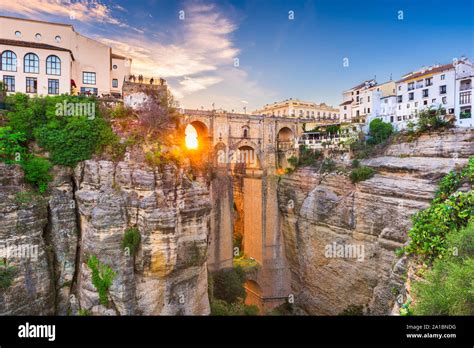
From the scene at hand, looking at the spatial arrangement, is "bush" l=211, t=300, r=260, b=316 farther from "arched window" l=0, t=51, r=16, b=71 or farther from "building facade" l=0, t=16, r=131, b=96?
"arched window" l=0, t=51, r=16, b=71

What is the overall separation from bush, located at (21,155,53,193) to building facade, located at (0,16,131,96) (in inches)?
223

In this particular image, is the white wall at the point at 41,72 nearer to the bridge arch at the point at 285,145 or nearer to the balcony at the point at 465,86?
the bridge arch at the point at 285,145

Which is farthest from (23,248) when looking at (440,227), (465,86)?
(465,86)

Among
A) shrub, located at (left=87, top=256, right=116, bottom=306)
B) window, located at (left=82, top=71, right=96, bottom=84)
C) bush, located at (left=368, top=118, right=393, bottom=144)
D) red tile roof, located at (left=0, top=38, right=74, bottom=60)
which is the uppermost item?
red tile roof, located at (left=0, top=38, right=74, bottom=60)

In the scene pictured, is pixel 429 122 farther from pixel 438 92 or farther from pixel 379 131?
pixel 438 92

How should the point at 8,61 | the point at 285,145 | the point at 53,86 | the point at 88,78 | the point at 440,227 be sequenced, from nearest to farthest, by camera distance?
the point at 440,227
the point at 8,61
the point at 53,86
the point at 88,78
the point at 285,145

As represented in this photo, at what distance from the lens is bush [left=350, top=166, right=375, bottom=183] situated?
59.0ft

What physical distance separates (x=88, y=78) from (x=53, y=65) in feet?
6.55

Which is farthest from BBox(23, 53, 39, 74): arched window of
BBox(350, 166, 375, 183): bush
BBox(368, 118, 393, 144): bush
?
BBox(368, 118, 393, 144): bush

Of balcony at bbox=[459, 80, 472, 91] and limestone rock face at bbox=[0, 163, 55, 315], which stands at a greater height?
balcony at bbox=[459, 80, 472, 91]

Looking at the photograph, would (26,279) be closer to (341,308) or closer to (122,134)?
(122,134)

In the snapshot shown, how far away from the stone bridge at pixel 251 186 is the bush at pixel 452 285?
52.4 feet

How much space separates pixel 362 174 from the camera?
18047 millimetres
